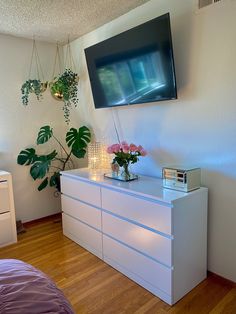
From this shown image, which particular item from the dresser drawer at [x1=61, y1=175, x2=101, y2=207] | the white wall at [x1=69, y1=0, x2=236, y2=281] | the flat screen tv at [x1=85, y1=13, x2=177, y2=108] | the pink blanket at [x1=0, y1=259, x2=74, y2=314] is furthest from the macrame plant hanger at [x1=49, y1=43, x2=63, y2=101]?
the pink blanket at [x1=0, y1=259, x2=74, y2=314]

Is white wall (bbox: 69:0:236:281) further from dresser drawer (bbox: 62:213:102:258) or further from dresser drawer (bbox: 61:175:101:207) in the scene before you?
dresser drawer (bbox: 62:213:102:258)

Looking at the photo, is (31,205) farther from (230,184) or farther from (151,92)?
(230,184)

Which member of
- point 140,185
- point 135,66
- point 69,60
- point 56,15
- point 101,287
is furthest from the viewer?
point 69,60

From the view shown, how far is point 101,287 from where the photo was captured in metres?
1.92

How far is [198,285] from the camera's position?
192cm

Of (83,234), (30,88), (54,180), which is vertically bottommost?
(83,234)

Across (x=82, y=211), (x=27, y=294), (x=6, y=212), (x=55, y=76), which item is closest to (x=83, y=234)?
(x=82, y=211)

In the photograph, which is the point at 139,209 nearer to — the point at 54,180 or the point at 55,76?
the point at 54,180

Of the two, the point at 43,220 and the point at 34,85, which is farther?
the point at 43,220

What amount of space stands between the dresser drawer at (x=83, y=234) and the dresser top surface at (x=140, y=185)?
19.6 inches

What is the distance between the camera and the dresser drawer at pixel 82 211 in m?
2.32

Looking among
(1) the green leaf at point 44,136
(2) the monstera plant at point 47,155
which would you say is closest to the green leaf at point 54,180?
(2) the monstera plant at point 47,155

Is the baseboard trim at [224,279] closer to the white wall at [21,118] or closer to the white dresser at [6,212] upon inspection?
the white dresser at [6,212]

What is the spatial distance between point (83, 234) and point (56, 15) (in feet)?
7.22
